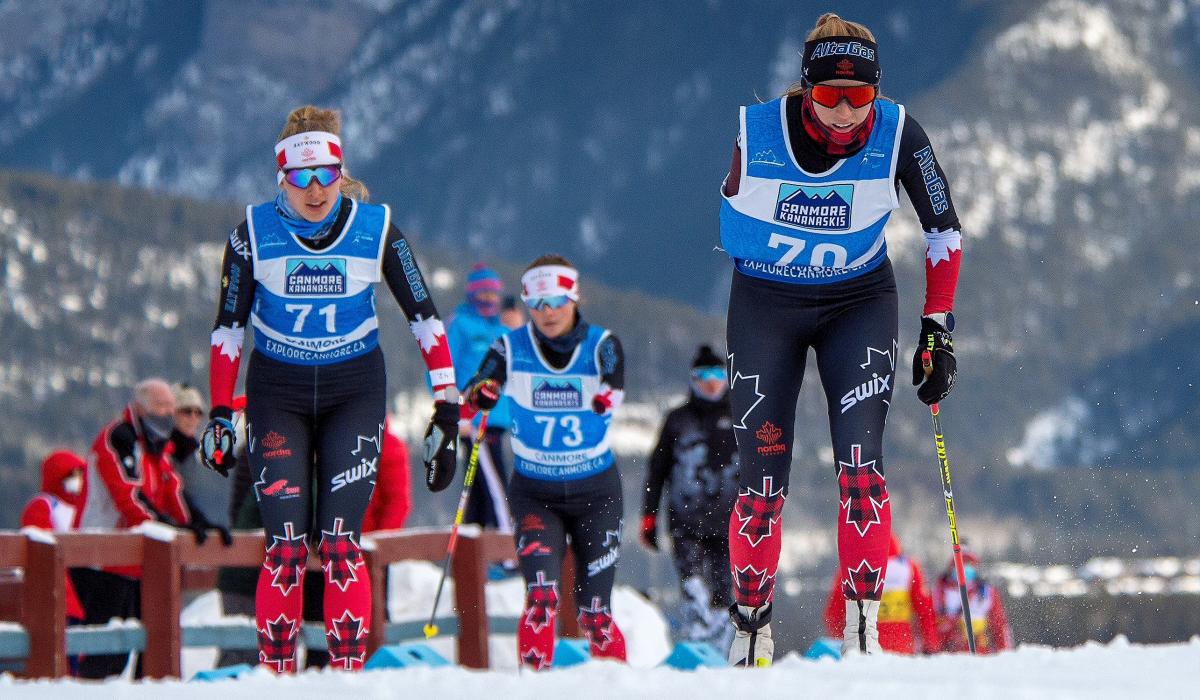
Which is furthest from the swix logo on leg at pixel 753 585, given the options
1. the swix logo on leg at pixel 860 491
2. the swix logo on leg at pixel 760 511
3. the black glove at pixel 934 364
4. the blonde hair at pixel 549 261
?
Result: the blonde hair at pixel 549 261

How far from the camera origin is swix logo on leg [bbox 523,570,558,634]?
28.9 feet

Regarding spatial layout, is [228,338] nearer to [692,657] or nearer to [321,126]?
[321,126]

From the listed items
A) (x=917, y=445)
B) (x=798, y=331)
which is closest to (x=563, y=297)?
(x=798, y=331)

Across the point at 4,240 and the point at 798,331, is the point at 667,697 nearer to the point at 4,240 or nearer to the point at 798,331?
the point at 798,331

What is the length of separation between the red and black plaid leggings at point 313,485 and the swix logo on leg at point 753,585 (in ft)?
5.12

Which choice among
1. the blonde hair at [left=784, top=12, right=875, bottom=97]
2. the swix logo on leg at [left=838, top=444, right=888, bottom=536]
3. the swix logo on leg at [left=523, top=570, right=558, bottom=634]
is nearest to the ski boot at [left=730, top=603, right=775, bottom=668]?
the swix logo on leg at [left=838, top=444, right=888, bottom=536]

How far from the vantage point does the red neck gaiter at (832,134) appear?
6.32 m

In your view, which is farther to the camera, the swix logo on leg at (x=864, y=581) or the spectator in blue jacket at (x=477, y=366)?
the spectator in blue jacket at (x=477, y=366)

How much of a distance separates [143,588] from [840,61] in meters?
5.43

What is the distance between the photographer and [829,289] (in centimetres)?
648

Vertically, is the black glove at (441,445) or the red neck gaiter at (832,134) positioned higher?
the red neck gaiter at (832,134)

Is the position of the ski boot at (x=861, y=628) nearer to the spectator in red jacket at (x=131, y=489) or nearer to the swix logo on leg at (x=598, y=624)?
the swix logo on leg at (x=598, y=624)

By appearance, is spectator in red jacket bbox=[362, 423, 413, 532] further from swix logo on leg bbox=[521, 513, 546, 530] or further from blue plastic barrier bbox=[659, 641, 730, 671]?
blue plastic barrier bbox=[659, 641, 730, 671]

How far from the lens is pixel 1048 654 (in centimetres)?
505
